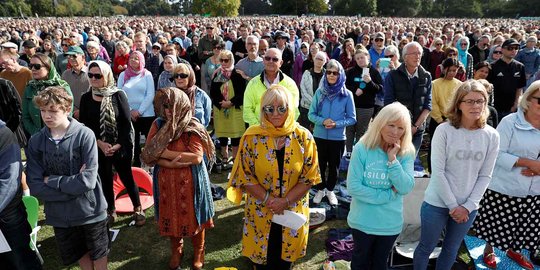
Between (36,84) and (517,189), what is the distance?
197 inches

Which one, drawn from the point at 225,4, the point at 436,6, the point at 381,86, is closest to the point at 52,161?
the point at 381,86

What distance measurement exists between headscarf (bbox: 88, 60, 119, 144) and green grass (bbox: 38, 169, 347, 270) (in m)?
1.12

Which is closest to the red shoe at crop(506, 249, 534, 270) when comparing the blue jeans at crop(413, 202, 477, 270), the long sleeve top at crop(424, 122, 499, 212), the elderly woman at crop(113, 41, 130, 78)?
the blue jeans at crop(413, 202, 477, 270)

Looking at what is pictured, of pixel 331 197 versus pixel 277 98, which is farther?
pixel 331 197

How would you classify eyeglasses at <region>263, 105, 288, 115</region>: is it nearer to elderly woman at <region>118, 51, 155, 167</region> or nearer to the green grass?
the green grass

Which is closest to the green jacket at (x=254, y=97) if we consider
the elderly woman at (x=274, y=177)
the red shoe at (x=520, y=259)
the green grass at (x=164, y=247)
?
the green grass at (x=164, y=247)

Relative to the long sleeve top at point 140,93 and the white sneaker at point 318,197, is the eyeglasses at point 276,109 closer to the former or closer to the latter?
the white sneaker at point 318,197

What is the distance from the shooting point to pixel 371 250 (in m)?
2.96

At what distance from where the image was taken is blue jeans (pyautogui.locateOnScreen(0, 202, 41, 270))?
9.31 ft

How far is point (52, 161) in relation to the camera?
2.88m

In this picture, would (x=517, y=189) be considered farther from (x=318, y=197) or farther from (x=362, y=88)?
Answer: (x=362, y=88)

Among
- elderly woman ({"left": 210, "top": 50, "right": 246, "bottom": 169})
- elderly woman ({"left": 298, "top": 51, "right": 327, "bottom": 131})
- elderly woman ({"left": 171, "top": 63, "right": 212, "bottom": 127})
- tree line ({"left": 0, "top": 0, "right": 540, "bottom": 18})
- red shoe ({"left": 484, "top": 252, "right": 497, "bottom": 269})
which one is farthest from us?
tree line ({"left": 0, "top": 0, "right": 540, "bottom": 18})

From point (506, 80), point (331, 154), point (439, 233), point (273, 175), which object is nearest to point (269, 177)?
point (273, 175)

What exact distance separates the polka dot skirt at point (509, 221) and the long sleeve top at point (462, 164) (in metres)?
0.62
